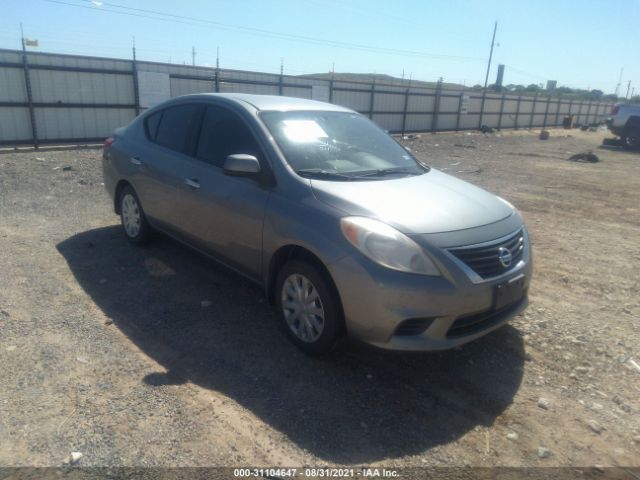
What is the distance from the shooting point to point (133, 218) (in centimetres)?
533

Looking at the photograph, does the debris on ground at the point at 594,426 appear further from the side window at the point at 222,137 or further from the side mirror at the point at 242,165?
the side window at the point at 222,137

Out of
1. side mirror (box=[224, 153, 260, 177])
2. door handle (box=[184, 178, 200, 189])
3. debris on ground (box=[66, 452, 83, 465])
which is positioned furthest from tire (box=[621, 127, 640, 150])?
debris on ground (box=[66, 452, 83, 465])

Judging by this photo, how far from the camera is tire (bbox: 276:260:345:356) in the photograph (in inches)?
122

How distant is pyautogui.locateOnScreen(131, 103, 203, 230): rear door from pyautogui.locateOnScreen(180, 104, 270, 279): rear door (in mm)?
137

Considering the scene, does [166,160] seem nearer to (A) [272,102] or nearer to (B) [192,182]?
(B) [192,182]

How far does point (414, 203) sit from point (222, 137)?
1.80 metres

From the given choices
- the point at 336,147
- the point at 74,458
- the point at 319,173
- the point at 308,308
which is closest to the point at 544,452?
the point at 308,308

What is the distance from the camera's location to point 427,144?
19.2 metres

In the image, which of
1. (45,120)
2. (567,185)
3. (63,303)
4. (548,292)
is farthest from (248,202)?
(45,120)

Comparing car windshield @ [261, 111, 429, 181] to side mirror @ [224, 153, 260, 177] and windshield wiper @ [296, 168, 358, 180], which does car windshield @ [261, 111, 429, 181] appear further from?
side mirror @ [224, 153, 260, 177]

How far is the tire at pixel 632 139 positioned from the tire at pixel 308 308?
72.9 feet

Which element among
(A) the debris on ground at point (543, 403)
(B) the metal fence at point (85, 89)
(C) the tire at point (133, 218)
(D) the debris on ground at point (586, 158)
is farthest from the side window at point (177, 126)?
(D) the debris on ground at point (586, 158)

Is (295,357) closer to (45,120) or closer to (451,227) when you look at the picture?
(451,227)

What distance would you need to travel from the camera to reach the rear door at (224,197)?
3.66 metres
